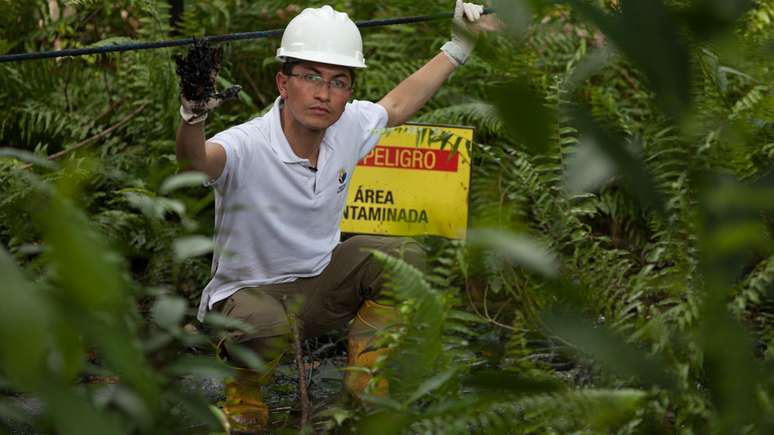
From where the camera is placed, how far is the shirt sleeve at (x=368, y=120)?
160 inches

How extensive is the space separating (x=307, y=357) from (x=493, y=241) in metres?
3.27

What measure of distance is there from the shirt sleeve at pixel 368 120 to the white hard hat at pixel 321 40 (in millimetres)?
207

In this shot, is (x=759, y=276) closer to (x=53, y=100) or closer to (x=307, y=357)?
(x=307, y=357)

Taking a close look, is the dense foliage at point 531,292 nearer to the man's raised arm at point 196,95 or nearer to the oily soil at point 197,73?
the man's raised arm at point 196,95

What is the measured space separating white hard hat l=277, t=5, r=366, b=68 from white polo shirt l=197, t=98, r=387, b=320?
0.68 ft

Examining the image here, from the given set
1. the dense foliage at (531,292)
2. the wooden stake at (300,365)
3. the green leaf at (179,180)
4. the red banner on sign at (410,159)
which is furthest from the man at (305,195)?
the green leaf at (179,180)

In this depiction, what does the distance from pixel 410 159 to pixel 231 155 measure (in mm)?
1254

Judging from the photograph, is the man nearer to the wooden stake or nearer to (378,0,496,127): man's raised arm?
(378,0,496,127): man's raised arm

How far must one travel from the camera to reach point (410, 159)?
4.70 metres

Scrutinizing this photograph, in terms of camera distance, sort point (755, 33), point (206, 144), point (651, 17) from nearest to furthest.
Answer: point (651, 17) < point (206, 144) < point (755, 33)

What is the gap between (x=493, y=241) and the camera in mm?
1000

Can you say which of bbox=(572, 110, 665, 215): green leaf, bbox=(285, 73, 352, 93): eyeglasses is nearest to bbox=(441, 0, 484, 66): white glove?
bbox=(285, 73, 352, 93): eyeglasses

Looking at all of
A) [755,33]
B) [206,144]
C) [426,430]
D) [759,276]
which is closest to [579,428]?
[426,430]

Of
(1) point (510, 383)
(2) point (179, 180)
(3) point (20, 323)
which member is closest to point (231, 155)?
(2) point (179, 180)
